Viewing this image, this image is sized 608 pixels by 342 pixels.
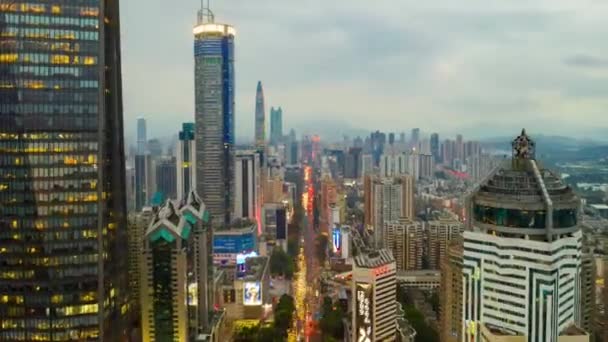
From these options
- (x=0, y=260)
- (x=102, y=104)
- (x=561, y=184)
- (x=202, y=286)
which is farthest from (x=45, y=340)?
(x=561, y=184)

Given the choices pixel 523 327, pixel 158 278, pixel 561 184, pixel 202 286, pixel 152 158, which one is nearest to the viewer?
pixel 523 327

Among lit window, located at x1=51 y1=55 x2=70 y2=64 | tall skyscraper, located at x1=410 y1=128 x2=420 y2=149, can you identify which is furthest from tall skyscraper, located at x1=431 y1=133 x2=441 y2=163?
lit window, located at x1=51 y1=55 x2=70 y2=64

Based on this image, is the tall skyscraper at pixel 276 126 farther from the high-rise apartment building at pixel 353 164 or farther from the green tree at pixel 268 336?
the green tree at pixel 268 336

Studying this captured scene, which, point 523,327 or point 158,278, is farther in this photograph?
point 158,278

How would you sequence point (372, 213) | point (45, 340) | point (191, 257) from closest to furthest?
point (45, 340) → point (191, 257) → point (372, 213)

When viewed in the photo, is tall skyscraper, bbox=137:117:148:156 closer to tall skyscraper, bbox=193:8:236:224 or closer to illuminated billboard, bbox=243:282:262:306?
illuminated billboard, bbox=243:282:262:306

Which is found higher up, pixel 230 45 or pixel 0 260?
pixel 230 45

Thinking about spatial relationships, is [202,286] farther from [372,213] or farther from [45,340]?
[372,213]
